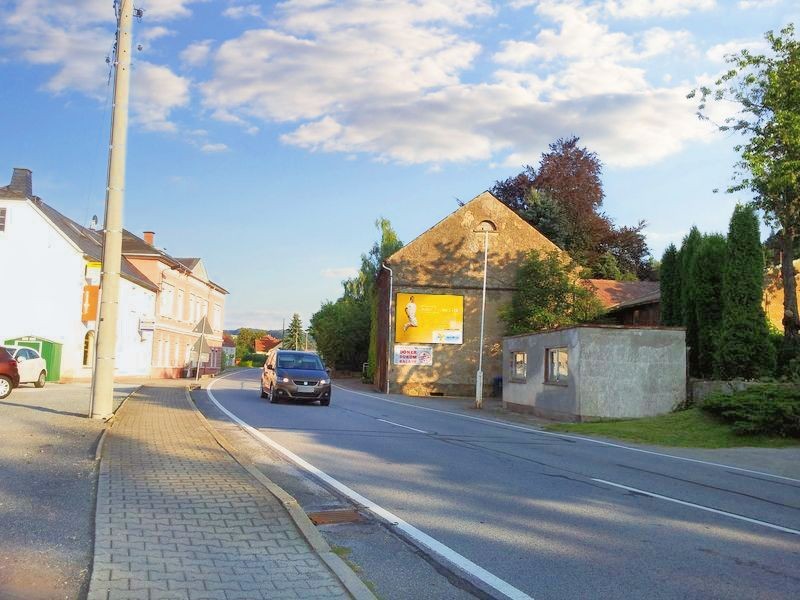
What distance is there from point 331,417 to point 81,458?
1010 cm

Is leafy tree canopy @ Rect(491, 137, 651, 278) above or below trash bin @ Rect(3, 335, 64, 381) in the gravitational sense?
above

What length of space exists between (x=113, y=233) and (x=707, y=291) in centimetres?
2063

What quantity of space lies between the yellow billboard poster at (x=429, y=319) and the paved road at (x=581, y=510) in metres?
24.6

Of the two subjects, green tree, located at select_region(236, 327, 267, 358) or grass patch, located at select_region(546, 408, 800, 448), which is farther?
green tree, located at select_region(236, 327, 267, 358)

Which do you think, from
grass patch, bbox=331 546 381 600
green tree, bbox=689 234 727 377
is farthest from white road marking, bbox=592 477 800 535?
green tree, bbox=689 234 727 377

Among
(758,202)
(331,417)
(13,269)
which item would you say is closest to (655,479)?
(331,417)

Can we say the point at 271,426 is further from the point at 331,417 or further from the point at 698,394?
the point at 698,394

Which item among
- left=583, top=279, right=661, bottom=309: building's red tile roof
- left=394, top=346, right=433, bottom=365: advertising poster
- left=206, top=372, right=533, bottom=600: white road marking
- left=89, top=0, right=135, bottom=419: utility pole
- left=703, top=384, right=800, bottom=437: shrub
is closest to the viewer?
left=206, top=372, right=533, bottom=600: white road marking

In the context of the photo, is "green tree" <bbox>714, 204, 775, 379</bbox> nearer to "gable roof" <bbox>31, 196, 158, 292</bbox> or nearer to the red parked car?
the red parked car

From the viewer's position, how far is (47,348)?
108 ft

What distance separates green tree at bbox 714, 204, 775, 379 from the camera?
23.1m

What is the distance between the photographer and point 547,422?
22.5 m

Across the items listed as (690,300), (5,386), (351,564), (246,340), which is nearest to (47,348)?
(5,386)

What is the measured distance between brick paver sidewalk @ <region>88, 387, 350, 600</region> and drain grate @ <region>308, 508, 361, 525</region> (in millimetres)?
413
